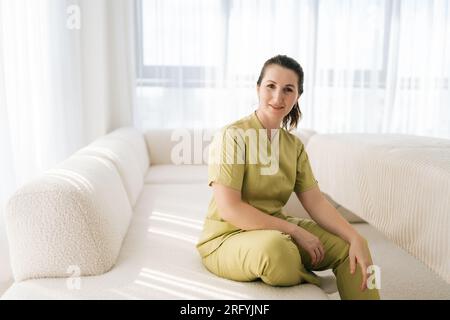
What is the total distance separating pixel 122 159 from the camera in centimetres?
204

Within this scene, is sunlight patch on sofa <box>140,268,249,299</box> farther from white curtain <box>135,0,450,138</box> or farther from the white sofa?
white curtain <box>135,0,450,138</box>

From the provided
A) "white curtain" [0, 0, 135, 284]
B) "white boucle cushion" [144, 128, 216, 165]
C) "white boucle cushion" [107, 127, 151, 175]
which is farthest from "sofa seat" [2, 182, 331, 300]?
"white boucle cushion" [144, 128, 216, 165]

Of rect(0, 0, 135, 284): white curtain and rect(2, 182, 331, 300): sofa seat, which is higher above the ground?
rect(0, 0, 135, 284): white curtain

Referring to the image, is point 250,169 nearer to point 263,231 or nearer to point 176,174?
point 263,231

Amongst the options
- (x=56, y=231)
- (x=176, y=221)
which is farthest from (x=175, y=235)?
(x=56, y=231)

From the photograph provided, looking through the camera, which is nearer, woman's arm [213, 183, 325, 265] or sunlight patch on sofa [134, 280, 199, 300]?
sunlight patch on sofa [134, 280, 199, 300]

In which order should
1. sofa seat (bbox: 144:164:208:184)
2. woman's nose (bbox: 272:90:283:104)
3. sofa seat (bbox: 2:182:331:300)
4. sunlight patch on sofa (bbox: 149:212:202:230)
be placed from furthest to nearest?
sofa seat (bbox: 144:164:208:184) → sunlight patch on sofa (bbox: 149:212:202:230) → woman's nose (bbox: 272:90:283:104) → sofa seat (bbox: 2:182:331:300)

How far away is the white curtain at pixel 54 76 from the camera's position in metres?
1.85

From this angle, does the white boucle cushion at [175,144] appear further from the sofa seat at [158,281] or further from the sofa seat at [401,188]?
the sofa seat at [158,281]

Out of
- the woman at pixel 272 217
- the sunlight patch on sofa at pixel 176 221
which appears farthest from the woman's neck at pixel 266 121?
the sunlight patch on sofa at pixel 176 221

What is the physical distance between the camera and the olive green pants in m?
1.12

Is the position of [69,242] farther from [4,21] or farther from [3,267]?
[4,21]
